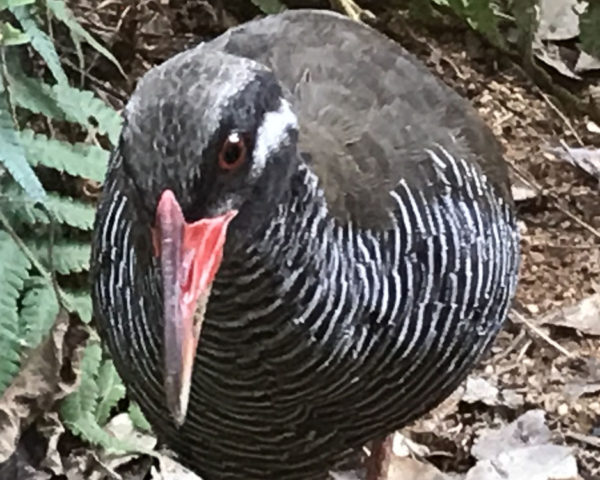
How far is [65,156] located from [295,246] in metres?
0.84

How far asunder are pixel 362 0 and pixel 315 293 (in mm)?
1685

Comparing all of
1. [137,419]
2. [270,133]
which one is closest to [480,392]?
[137,419]

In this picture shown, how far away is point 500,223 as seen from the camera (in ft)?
6.64

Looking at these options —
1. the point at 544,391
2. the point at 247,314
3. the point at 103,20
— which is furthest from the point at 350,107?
the point at 103,20

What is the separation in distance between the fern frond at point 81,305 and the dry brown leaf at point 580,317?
2.77 feet

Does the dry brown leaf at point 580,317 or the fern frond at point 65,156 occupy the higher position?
the fern frond at point 65,156

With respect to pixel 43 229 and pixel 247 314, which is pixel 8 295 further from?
pixel 247 314

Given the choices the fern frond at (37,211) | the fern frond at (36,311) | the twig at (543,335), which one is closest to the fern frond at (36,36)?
the fern frond at (37,211)

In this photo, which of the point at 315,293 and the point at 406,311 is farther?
the point at 406,311

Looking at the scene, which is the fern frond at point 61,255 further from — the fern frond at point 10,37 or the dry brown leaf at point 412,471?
the dry brown leaf at point 412,471

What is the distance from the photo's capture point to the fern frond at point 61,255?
236cm

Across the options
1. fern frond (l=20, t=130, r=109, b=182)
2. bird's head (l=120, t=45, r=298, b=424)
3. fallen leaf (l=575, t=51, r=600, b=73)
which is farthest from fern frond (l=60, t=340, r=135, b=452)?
fallen leaf (l=575, t=51, r=600, b=73)

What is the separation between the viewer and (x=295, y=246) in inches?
61.9

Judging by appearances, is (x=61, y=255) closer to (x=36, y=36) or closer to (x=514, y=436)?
(x=36, y=36)
